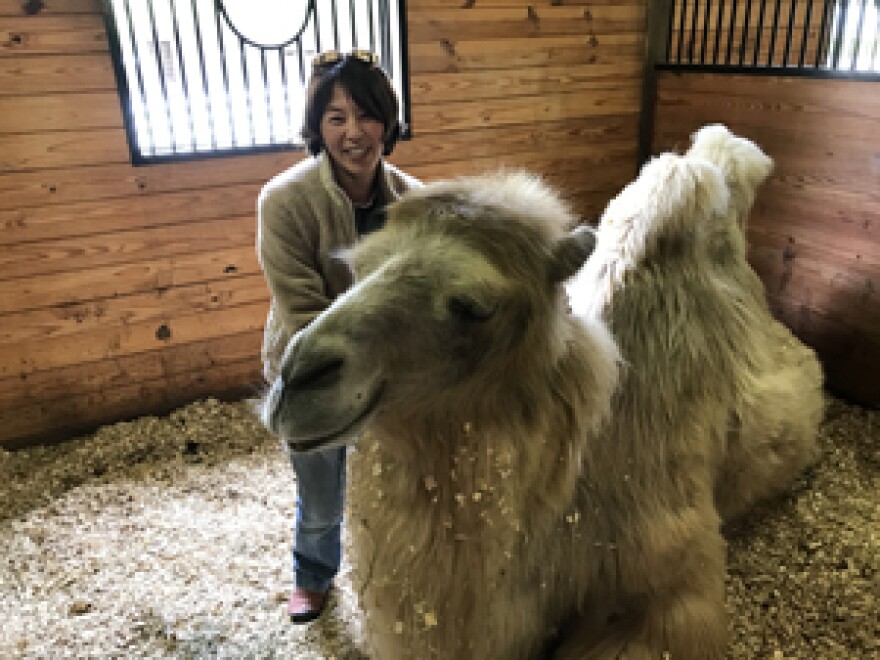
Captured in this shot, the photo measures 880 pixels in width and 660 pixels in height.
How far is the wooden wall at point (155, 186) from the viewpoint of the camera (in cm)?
256

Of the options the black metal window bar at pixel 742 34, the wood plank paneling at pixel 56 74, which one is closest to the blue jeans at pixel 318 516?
the wood plank paneling at pixel 56 74

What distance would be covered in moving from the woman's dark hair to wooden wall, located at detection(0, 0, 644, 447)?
4.53 feet

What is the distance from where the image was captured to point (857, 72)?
8.63ft

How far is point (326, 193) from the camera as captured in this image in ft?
5.33

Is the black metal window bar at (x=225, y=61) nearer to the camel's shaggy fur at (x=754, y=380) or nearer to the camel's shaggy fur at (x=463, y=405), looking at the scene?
the camel's shaggy fur at (x=754, y=380)

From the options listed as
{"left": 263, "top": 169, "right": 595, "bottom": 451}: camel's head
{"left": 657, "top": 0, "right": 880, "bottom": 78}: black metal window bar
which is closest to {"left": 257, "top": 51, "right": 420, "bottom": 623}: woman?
{"left": 263, "top": 169, "right": 595, "bottom": 451}: camel's head

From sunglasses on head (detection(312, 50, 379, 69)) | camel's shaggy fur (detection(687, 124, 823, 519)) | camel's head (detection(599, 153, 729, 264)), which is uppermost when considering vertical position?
sunglasses on head (detection(312, 50, 379, 69))

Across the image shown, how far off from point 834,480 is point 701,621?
1.23 m

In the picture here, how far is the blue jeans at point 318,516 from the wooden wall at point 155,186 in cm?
130

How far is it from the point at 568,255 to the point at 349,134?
2.28ft

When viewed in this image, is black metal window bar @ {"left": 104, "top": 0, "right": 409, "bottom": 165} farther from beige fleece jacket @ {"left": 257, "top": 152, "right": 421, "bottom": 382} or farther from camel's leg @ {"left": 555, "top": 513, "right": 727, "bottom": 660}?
camel's leg @ {"left": 555, "top": 513, "right": 727, "bottom": 660}

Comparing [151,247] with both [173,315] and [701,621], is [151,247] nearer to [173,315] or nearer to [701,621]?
[173,315]

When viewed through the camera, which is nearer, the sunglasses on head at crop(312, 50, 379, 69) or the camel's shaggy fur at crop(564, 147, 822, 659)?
the camel's shaggy fur at crop(564, 147, 822, 659)

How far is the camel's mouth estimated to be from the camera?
89 centimetres
